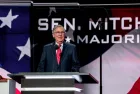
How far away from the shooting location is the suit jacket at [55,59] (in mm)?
4195

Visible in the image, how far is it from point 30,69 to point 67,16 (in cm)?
120

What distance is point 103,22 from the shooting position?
21.9 ft

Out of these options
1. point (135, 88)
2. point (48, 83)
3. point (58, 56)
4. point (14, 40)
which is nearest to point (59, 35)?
point (58, 56)

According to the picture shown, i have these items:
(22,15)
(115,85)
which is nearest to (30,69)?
(22,15)

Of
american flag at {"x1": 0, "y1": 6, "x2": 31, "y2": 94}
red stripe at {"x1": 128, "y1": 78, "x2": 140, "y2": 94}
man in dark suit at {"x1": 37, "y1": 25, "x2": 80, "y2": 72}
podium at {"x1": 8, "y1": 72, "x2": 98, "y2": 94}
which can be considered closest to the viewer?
podium at {"x1": 8, "y1": 72, "x2": 98, "y2": 94}

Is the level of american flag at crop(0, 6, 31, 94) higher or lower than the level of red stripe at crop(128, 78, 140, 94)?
higher

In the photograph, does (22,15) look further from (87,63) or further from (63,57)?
(63,57)

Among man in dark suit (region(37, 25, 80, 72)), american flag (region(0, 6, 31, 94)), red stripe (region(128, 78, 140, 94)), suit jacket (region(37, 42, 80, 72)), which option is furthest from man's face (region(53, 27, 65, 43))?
red stripe (region(128, 78, 140, 94))

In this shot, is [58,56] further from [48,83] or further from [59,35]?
[48,83]

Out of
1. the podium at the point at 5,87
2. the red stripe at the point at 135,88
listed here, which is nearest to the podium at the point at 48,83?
the podium at the point at 5,87

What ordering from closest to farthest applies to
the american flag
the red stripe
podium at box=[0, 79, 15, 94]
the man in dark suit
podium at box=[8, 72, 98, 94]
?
podium at box=[8, 72, 98, 94] < podium at box=[0, 79, 15, 94] < the man in dark suit < the red stripe < the american flag

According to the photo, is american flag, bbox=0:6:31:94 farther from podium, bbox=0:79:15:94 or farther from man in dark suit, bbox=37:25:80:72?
podium, bbox=0:79:15:94

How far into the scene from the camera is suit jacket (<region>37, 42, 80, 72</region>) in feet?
13.8

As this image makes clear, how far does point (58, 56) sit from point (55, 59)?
5 centimetres
